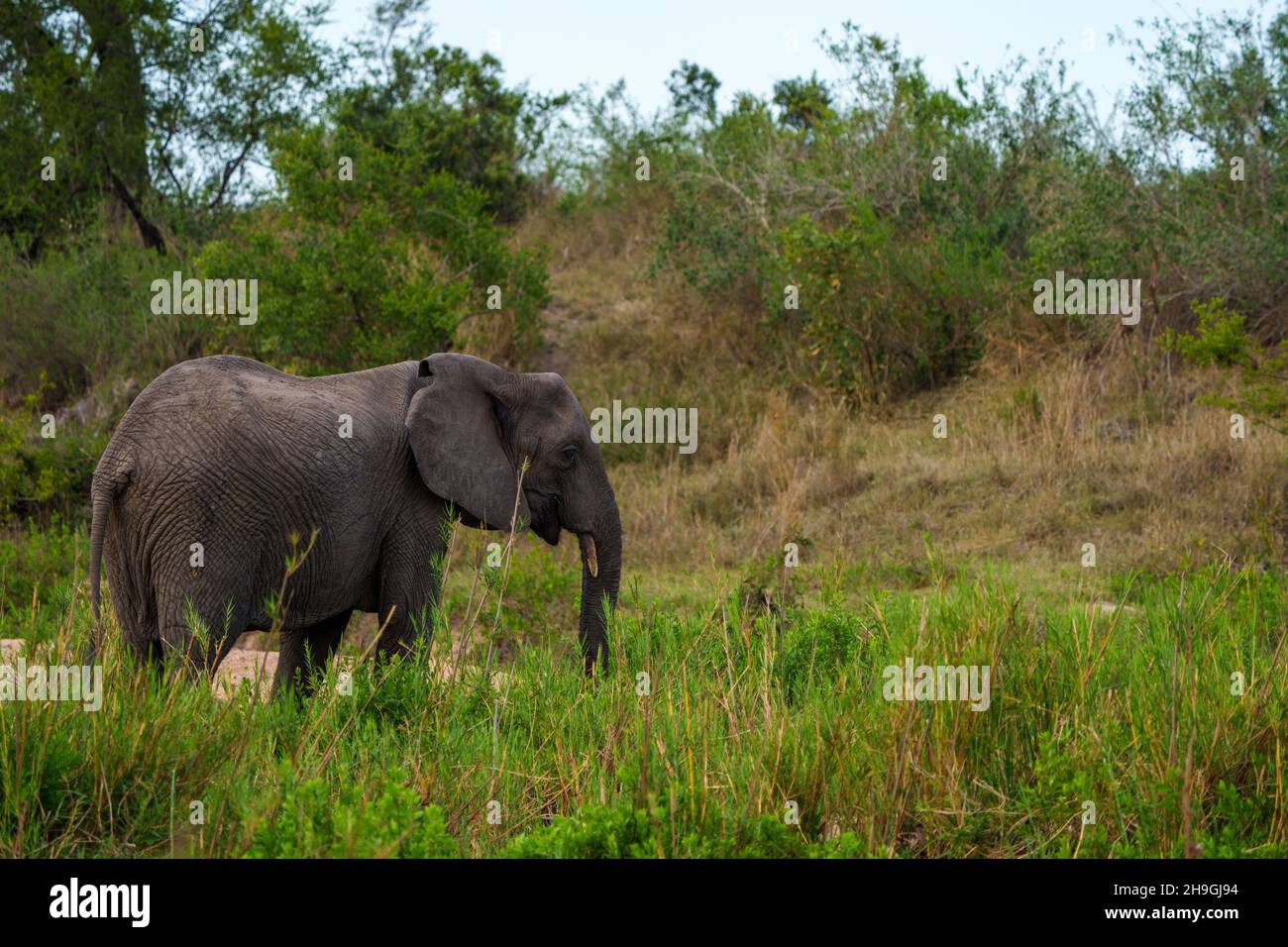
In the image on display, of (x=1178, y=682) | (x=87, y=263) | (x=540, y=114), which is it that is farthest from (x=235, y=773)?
(x=540, y=114)

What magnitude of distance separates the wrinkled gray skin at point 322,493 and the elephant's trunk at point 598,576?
1 centimetres

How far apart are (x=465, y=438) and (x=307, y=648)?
118 cm

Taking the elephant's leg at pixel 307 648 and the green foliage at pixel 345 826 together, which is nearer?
the green foliage at pixel 345 826

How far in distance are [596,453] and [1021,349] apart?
25.8ft

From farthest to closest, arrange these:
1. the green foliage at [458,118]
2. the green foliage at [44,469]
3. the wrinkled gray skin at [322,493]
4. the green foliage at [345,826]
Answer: the green foliage at [458,118] → the green foliage at [44,469] → the wrinkled gray skin at [322,493] → the green foliage at [345,826]

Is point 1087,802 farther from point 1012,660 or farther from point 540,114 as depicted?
point 540,114

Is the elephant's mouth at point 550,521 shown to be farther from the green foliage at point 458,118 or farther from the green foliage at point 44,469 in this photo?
the green foliage at point 458,118

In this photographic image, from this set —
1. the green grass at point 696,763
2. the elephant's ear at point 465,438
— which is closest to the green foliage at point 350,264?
the elephant's ear at point 465,438

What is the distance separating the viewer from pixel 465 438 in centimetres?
661

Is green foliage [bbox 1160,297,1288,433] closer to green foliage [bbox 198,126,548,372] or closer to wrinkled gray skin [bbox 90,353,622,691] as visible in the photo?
wrinkled gray skin [bbox 90,353,622,691]

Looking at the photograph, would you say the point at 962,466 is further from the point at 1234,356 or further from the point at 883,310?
the point at 883,310

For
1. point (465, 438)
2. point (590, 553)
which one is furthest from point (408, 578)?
point (590, 553)

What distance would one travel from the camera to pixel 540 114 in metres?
20.6

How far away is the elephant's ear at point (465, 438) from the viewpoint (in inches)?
255
